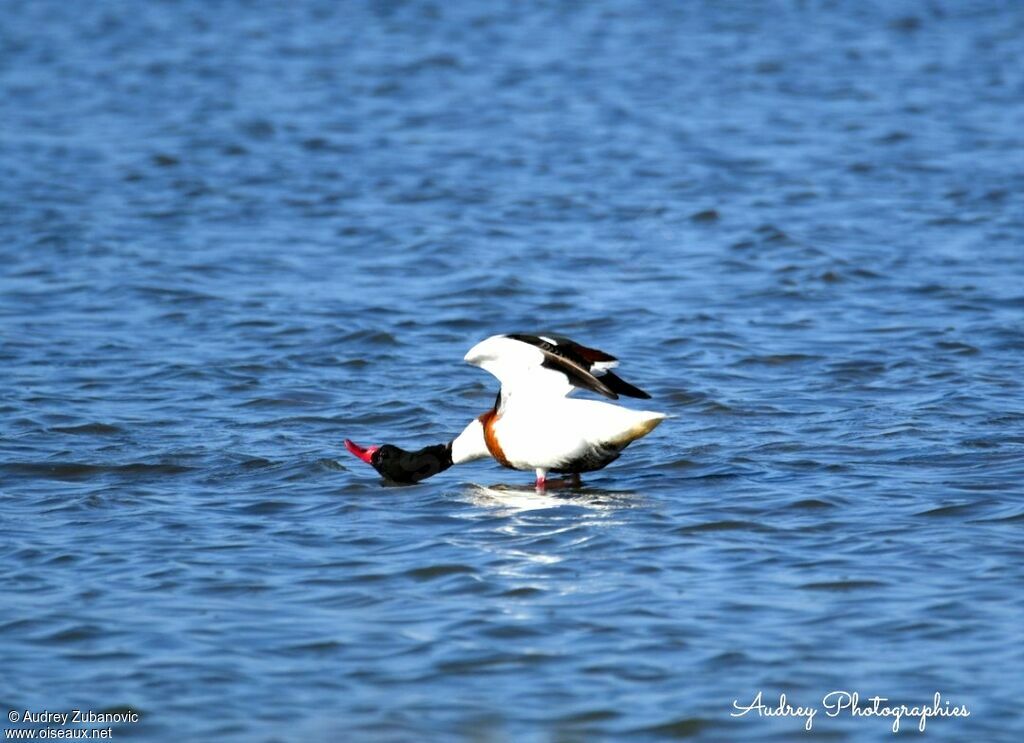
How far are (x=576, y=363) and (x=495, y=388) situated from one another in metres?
2.70

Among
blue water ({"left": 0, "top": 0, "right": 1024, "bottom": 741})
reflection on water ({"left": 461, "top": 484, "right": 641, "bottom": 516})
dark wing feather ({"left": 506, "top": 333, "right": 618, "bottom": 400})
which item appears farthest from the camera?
reflection on water ({"left": 461, "top": 484, "right": 641, "bottom": 516})

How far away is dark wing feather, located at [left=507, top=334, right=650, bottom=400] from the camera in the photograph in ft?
25.5

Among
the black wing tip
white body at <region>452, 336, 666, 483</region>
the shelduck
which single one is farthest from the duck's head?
the black wing tip

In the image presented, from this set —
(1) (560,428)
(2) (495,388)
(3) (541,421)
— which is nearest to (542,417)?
(3) (541,421)

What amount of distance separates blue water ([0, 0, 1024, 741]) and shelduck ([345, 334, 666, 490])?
20 cm

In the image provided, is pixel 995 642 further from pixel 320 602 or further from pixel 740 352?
pixel 740 352

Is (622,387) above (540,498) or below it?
above

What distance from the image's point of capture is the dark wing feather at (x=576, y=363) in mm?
7773

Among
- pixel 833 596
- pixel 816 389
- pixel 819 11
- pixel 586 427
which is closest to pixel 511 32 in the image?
pixel 819 11

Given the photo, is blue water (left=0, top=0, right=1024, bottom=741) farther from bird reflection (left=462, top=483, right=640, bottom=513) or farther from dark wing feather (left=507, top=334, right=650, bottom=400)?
dark wing feather (left=507, top=334, right=650, bottom=400)

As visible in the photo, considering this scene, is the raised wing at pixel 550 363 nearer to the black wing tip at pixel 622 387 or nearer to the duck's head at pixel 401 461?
the black wing tip at pixel 622 387

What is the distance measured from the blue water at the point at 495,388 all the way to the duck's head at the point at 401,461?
13 cm

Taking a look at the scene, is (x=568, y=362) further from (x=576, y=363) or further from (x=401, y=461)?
(x=401, y=461)

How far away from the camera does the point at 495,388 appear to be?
1049cm
